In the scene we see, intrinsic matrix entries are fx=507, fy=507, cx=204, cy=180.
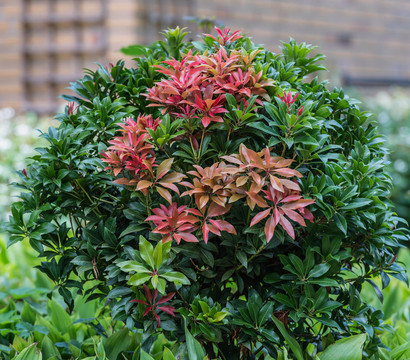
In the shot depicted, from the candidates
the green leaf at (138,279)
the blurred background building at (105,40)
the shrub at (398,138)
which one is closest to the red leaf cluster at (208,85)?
the green leaf at (138,279)

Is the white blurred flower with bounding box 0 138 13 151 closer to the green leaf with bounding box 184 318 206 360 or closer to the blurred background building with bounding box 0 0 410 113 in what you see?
the blurred background building with bounding box 0 0 410 113

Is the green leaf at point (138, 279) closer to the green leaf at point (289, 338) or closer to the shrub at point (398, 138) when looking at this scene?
the green leaf at point (289, 338)

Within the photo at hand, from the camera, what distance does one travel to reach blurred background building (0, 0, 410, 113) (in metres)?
7.39

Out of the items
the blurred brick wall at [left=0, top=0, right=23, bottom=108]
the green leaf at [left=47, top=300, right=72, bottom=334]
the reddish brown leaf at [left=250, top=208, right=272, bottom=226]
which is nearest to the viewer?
the reddish brown leaf at [left=250, top=208, right=272, bottom=226]

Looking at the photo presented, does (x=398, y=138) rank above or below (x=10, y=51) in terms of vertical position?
below

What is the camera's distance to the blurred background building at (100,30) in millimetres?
7387

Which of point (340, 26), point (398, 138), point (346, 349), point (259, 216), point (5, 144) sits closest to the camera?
point (259, 216)

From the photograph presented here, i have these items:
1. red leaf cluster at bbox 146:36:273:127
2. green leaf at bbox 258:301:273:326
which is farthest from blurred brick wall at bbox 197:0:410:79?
green leaf at bbox 258:301:273:326

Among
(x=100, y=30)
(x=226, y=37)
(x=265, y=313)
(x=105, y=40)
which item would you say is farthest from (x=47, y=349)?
(x=100, y=30)

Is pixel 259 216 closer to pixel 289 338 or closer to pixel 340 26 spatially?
pixel 289 338

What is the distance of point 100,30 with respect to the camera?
7625 millimetres

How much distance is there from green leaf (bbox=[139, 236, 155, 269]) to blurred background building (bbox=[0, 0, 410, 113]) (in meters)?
5.65

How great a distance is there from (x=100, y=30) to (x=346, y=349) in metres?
6.77

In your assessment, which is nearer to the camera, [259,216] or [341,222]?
[259,216]
